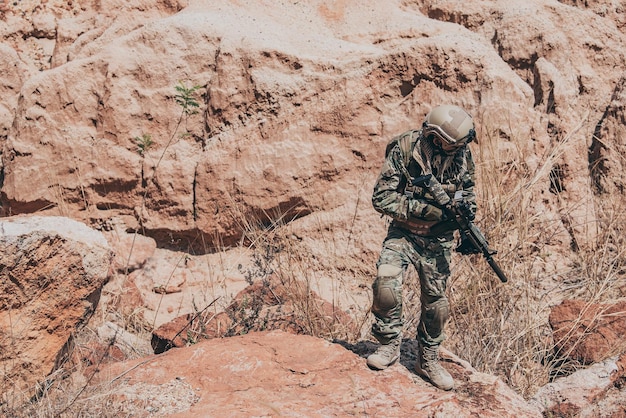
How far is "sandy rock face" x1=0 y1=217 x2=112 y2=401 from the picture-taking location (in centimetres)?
361

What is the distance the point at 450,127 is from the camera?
3191mm

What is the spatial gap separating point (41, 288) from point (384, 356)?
1.82 meters

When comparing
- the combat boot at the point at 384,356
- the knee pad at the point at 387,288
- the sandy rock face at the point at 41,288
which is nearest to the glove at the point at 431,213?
the knee pad at the point at 387,288

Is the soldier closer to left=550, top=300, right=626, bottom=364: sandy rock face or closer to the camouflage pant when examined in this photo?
the camouflage pant

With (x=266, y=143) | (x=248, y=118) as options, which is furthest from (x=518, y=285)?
(x=248, y=118)

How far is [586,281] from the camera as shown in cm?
522

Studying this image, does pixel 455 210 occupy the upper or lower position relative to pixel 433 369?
upper

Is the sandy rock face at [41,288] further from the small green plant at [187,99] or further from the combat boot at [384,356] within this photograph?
the small green plant at [187,99]

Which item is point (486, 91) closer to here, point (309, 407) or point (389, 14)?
point (389, 14)

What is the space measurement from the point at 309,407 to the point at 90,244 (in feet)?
5.04

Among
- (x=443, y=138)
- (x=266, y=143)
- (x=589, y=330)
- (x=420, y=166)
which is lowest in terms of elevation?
(x=589, y=330)

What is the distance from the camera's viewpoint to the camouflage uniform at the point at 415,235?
3.32m

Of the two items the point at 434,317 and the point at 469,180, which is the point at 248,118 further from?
the point at 434,317

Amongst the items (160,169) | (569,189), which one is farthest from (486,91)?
(160,169)
